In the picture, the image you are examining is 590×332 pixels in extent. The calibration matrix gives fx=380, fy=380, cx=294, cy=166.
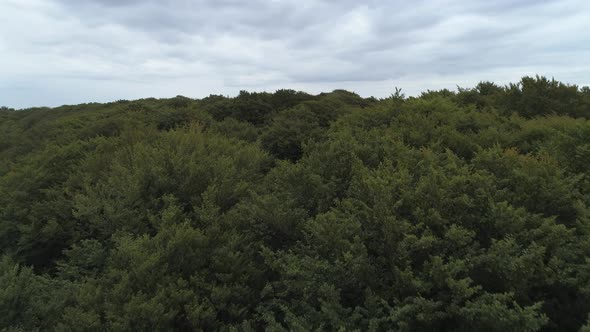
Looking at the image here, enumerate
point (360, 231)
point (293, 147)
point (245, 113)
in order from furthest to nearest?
point (245, 113) → point (293, 147) → point (360, 231)

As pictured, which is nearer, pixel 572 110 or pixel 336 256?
pixel 336 256

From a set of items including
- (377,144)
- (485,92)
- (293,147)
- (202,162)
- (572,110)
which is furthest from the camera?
(485,92)

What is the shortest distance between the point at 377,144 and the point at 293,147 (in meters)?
8.79

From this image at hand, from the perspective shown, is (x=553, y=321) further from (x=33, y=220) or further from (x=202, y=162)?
(x=33, y=220)

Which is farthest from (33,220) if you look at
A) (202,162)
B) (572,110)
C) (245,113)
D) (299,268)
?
(572,110)

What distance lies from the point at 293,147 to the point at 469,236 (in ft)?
42.3

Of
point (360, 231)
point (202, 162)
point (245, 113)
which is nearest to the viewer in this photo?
point (360, 231)

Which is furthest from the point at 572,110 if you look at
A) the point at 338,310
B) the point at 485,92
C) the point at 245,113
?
the point at 245,113

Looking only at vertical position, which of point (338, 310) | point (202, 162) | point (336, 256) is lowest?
point (338, 310)

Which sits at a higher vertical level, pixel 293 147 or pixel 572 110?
pixel 572 110

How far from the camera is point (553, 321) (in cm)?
466

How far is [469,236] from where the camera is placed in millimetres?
4926

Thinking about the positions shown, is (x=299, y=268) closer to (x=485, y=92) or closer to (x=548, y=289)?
(x=548, y=289)

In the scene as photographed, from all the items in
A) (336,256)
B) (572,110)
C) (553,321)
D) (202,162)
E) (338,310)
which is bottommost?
(553,321)
